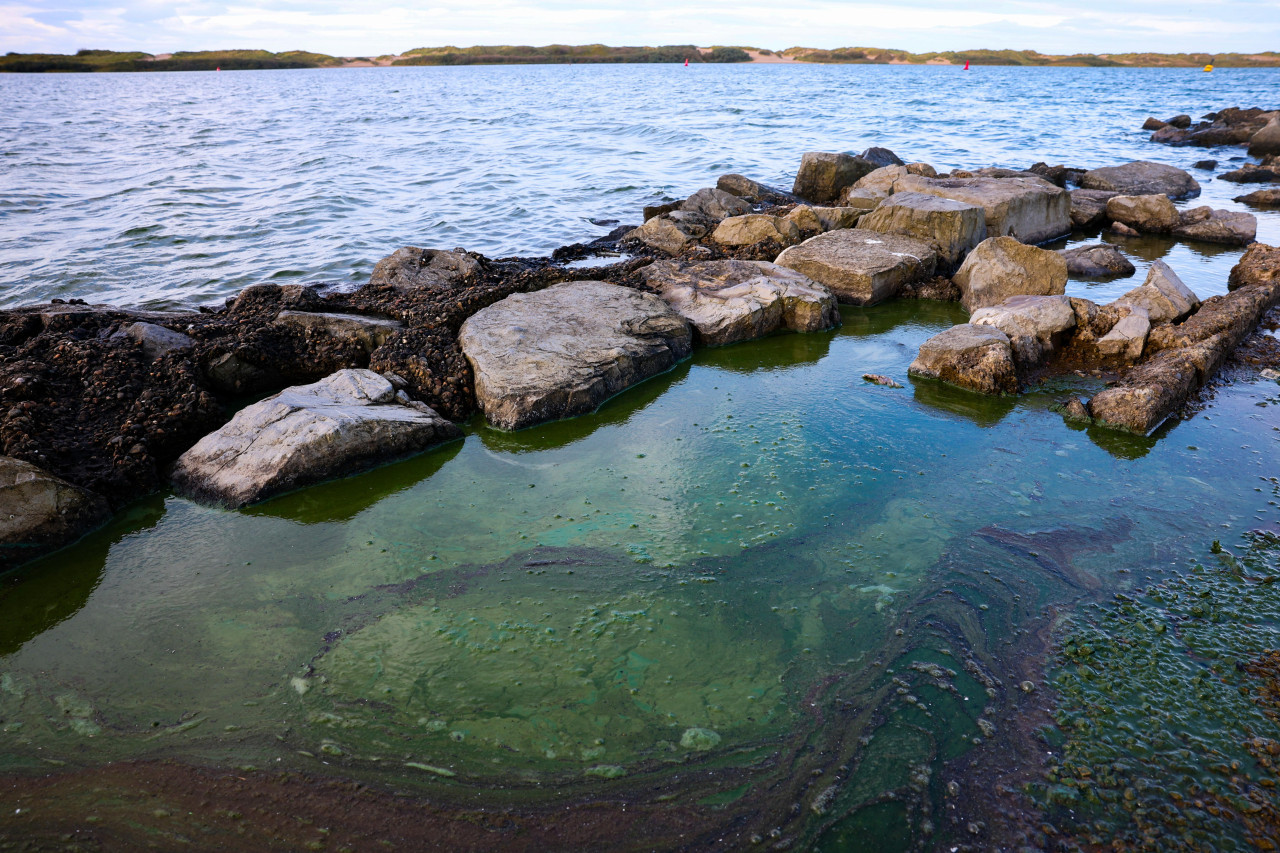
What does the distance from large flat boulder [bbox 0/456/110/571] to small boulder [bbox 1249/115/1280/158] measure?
1212 inches

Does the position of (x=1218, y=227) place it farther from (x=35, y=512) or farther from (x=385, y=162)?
(x=385, y=162)

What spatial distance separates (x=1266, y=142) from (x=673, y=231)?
2287 cm

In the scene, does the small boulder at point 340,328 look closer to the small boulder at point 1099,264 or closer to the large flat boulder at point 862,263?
the large flat boulder at point 862,263

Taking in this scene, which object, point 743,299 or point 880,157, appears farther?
point 880,157

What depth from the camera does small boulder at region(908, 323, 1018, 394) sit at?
6504 millimetres

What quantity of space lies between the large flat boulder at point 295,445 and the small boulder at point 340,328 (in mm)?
1313

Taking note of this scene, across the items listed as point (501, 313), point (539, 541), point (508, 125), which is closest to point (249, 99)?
point (508, 125)

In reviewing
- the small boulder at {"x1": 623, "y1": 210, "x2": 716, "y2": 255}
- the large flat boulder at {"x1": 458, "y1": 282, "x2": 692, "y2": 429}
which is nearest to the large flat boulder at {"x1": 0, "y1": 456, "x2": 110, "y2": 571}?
the large flat boulder at {"x1": 458, "y1": 282, "x2": 692, "y2": 429}

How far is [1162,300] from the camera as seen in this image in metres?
7.55

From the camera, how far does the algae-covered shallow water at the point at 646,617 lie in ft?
10.1

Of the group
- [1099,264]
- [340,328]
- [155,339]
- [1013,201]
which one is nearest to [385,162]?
[340,328]

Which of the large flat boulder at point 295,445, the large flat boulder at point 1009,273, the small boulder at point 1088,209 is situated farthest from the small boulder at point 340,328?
the small boulder at point 1088,209

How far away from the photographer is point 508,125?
29.9 m

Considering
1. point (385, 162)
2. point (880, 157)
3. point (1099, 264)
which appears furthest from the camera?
point (385, 162)
